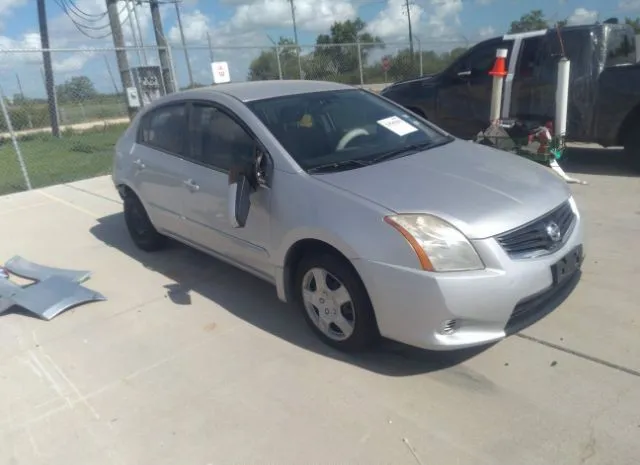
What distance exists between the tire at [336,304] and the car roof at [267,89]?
1398 mm

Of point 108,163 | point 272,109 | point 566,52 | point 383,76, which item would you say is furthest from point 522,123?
point 383,76

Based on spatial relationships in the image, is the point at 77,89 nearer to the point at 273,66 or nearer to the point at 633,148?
the point at 273,66

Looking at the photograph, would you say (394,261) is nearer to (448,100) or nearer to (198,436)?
(198,436)

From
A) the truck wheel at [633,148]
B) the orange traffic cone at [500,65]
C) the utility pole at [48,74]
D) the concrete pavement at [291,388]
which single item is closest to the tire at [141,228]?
the concrete pavement at [291,388]

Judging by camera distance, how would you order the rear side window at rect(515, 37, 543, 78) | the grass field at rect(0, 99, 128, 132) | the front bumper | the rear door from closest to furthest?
the front bumper < the rear door < the rear side window at rect(515, 37, 543, 78) < the grass field at rect(0, 99, 128, 132)

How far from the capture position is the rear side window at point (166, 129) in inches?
175

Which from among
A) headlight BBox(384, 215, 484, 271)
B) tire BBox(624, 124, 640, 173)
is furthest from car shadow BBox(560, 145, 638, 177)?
headlight BBox(384, 215, 484, 271)

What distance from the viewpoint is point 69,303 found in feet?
14.0

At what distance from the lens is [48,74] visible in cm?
1515

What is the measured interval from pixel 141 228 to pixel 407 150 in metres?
2.86

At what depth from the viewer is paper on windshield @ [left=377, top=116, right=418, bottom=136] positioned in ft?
13.1

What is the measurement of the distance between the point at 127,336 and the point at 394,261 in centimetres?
208

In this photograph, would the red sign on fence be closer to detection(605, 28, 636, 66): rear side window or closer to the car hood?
detection(605, 28, 636, 66): rear side window

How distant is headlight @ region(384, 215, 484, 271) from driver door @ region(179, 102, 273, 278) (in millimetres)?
1090
